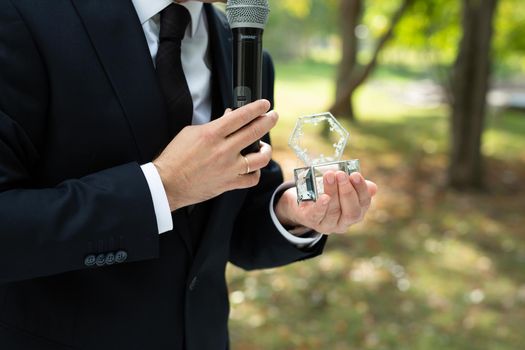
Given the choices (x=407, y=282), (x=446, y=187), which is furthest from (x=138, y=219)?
(x=446, y=187)

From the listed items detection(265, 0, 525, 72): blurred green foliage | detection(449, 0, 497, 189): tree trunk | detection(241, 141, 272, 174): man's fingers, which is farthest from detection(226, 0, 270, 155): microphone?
detection(265, 0, 525, 72): blurred green foliage

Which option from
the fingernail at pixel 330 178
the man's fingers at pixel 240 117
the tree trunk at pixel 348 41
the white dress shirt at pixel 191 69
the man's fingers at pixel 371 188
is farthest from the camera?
the tree trunk at pixel 348 41

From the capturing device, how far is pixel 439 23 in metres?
11.7

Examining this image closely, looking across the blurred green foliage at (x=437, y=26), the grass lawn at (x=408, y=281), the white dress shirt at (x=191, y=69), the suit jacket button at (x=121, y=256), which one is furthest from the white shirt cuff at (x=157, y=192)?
the blurred green foliage at (x=437, y=26)

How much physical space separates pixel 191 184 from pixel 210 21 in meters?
0.70

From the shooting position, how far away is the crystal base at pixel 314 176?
1562 mm

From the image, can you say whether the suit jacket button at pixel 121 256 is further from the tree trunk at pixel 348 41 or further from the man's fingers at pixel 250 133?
the tree trunk at pixel 348 41

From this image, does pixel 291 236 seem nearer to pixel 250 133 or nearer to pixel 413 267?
pixel 250 133

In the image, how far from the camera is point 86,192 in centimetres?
129

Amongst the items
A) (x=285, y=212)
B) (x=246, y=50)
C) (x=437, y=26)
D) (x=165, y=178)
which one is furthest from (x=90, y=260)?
(x=437, y=26)

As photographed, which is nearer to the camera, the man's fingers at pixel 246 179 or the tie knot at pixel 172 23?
the man's fingers at pixel 246 179

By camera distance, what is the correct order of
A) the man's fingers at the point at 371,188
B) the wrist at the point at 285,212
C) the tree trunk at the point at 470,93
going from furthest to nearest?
the tree trunk at the point at 470,93 → the wrist at the point at 285,212 → the man's fingers at the point at 371,188

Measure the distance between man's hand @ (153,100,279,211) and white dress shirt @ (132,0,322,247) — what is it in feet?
0.09

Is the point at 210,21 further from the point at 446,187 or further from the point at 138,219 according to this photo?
the point at 446,187
